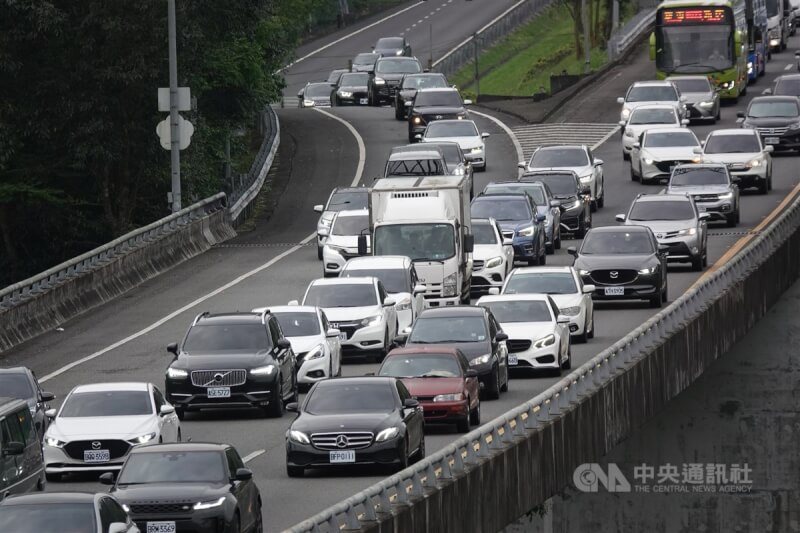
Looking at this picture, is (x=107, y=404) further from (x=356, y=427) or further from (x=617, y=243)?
(x=617, y=243)

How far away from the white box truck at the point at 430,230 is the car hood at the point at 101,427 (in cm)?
1462

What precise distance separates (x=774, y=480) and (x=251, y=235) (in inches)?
654

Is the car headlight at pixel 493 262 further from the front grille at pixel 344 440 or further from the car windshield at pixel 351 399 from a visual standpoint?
the front grille at pixel 344 440

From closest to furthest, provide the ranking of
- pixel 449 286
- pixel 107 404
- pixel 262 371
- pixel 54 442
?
pixel 54 442, pixel 107 404, pixel 262 371, pixel 449 286

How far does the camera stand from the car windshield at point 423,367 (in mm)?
27125

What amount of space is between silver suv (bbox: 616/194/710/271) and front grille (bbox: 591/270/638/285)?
3.84 m

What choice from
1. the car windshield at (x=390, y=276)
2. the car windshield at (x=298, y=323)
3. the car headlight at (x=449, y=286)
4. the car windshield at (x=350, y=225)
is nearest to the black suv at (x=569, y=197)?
the car windshield at (x=350, y=225)

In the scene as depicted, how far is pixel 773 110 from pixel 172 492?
149 ft

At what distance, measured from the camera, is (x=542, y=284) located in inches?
1406

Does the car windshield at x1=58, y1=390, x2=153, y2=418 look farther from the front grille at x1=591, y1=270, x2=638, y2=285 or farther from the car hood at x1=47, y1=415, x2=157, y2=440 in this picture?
the front grille at x1=591, y1=270, x2=638, y2=285

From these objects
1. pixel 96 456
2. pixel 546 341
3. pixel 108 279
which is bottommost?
pixel 108 279

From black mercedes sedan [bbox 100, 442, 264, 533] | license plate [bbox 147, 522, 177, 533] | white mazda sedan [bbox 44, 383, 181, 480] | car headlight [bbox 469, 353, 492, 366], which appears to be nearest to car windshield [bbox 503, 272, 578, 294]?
car headlight [bbox 469, 353, 492, 366]

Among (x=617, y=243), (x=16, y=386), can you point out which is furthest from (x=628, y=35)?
(x=16, y=386)

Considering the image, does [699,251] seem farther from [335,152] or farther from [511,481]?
[335,152]
